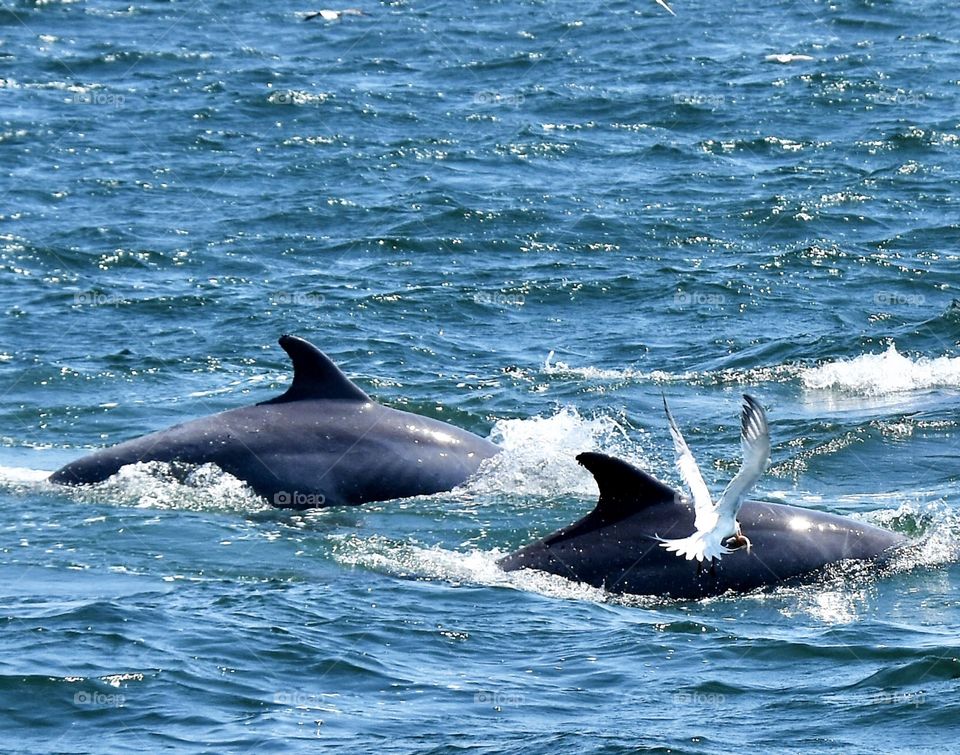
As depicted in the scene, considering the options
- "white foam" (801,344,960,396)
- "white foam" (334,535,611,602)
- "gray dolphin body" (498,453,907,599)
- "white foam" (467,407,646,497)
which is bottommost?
"white foam" (801,344,960,396)

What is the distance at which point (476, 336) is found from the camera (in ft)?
83.3

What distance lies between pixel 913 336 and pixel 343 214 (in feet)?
35.8

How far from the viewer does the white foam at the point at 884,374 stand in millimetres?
22453

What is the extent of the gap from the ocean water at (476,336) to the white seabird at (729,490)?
40.6 inches

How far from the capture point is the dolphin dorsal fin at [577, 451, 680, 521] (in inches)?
532

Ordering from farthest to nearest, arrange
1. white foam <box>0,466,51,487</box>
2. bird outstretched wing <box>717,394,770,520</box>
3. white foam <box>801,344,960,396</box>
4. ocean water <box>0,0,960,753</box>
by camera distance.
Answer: white foam <box>801,344,960,396</box> → white foam <box>0,466,51,487</box> → ocean water <box>0,0,960,753</box> → bird outstretched wing <box>717,394,770,520</box>

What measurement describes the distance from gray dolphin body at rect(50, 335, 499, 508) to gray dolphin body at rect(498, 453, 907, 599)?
2617 millimetres

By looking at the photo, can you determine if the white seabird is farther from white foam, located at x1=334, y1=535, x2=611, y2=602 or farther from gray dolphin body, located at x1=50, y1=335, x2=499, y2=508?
gray dolphin body, located at x1=50, y1=335, x2=499, y2=508

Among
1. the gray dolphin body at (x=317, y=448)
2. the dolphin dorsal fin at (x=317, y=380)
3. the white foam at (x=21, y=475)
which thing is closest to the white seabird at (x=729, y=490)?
the gray dolphin body at (x=317, y=448)

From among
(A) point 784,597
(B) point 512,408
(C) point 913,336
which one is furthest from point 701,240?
(A) point 784,597

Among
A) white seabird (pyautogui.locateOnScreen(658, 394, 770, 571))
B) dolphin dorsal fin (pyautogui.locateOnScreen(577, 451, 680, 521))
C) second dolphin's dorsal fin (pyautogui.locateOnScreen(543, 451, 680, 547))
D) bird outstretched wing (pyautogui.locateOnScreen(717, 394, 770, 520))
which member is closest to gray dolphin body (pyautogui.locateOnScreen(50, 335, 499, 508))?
second dolphin's dorsal fin (pyautogui.locateOnScreen(543, 451, 680, 547))

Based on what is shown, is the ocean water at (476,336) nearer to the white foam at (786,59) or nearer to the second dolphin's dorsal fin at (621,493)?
the white foam at (786,59)

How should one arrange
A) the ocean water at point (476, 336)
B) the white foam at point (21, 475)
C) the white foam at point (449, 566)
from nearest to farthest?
the ocean water at point (476, 336), the white foam at point (449, 566), the white foam at point (21, 475)

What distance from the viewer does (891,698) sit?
11.8 meters
